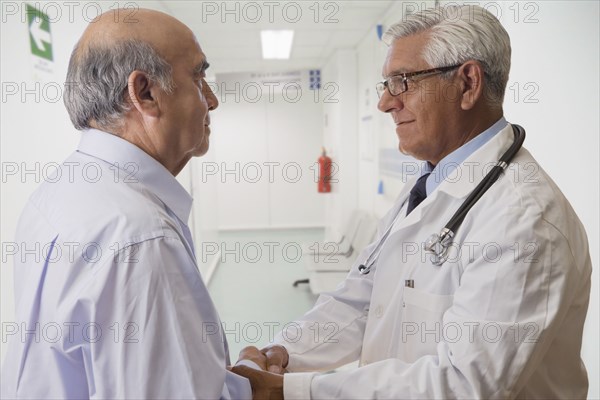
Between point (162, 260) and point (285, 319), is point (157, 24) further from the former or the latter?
point (285, 319)

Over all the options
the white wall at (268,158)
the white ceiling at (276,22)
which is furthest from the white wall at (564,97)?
the white wall at (268,158)

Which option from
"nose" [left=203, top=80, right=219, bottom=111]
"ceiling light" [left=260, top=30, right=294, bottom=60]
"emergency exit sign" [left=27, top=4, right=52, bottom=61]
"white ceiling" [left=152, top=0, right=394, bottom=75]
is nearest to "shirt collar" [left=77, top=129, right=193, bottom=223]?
"nose" [left=203, top=80, right=219, bottom=111]

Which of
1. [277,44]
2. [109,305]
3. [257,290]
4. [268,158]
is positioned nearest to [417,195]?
[109,305]

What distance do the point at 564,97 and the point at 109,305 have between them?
6.76 feet

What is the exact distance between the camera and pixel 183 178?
421cm

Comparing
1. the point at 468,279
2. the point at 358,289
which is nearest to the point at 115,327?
the point at 468,279

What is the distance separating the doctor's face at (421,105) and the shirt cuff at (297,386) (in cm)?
75

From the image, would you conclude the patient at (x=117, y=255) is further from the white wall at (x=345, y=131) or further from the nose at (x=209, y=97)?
the white wall at (x=345, y=131)

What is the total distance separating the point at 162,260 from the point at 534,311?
0.80m

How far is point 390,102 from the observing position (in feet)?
4.61

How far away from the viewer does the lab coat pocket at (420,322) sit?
1162 mm

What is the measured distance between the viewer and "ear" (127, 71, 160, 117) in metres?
0.95

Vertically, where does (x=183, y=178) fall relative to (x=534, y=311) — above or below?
above

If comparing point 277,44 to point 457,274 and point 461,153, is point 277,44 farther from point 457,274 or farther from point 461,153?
point 457,274
